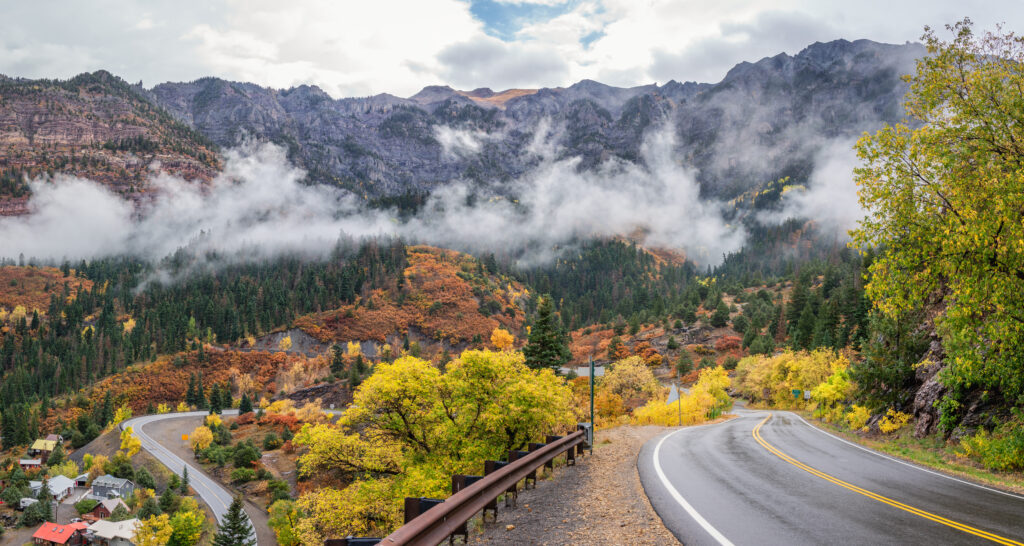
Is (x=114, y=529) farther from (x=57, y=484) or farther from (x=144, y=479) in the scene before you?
(x=57, y=484)

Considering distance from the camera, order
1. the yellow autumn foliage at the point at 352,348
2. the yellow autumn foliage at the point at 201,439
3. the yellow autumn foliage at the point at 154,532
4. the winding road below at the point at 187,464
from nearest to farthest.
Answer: the yellow autumn foliage at the point at 154,532 → the winding road below at the point at 187,464 → the yellow autumn foliage at the point at 201,439 → the yellow autumn foliage at the point at 352,348

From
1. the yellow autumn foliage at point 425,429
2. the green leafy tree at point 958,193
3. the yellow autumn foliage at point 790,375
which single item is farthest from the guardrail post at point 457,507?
the yellow autumn foliage at point 790,375

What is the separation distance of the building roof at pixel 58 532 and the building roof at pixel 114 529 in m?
2.24

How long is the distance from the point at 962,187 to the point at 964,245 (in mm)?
1440

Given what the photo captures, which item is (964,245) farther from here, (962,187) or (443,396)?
(443,396)

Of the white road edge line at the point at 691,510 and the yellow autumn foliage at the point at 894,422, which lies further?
the yellow autumn foliage at the point at 894,422

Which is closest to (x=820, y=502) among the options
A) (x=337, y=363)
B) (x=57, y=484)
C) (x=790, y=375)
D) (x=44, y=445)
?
(x=790, y=375)

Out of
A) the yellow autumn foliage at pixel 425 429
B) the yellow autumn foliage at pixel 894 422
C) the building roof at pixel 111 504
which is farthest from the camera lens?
the building roof at pixel 111 504

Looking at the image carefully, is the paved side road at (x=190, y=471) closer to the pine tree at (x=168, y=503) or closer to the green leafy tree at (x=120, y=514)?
the pine tree at (x=168, y=503)

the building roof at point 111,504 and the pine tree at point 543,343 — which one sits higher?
the pine tree at point 543,343

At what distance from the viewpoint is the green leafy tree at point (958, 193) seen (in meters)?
9.87

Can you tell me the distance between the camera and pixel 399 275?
197 m

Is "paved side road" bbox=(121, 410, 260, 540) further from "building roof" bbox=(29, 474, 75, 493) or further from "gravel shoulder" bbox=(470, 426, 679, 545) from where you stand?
"gravel shoulder" bbox=(470, 426, 679, 545)

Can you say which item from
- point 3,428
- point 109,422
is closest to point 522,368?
point 109,422
